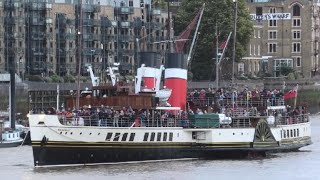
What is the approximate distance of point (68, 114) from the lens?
64562 mm

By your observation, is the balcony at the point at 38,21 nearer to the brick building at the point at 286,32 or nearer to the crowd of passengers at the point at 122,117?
the brick building at the point at 286,32

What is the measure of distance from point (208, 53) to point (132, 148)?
80.0 m

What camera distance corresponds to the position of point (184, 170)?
2516 inches

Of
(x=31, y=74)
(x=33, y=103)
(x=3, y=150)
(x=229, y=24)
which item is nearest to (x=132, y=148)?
(x=3, y=150)

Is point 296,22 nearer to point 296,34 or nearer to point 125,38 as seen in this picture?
point 296,34

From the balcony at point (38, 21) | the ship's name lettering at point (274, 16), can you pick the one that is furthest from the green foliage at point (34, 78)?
the ship's name lettering at point (274, 16)

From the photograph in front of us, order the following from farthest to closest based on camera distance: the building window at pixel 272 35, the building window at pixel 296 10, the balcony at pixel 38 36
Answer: the building window at pixel 296 10 → the building window at pixel 272 35 → the balcony at pixel 38 36

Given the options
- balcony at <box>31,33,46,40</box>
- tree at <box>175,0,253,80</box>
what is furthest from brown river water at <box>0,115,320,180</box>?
tree at <box>175,0,253,80</box>

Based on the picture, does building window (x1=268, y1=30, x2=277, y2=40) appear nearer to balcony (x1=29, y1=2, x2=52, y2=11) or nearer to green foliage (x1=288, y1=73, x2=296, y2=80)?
green foliage (x1=288, y1=73, x2=296, y2=80)

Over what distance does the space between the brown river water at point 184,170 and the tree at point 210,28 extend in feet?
238

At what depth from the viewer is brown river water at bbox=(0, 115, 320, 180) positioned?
2404 inches

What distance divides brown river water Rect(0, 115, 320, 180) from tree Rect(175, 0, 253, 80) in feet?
238

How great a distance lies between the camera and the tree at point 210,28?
14438cm

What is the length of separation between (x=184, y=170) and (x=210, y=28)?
3247 inches
